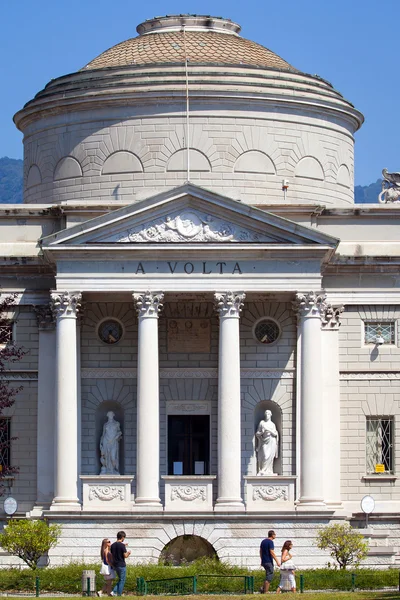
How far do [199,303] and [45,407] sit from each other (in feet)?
21.5

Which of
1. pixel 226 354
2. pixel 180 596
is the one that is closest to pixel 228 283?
pixel 226 354

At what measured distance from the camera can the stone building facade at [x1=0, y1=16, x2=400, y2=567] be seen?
65438mm

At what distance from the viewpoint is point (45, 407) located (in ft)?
227

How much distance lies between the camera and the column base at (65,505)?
64750 millimetres

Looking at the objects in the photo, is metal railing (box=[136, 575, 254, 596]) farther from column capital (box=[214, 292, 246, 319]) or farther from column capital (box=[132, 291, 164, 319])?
column capital (box=[132, 291, 164, 319])

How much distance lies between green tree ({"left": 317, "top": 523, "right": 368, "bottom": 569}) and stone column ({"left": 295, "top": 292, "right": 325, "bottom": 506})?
2.53 m

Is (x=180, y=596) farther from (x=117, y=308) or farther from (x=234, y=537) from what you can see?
(x=117, y=308)

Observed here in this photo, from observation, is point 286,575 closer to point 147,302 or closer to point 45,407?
point 147,302

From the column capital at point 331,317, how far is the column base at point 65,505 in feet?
36.6

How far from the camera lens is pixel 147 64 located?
72938 millimetres

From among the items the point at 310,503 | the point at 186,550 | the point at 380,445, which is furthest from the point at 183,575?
the point at 380,445

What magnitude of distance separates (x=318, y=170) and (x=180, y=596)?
81.9 feet

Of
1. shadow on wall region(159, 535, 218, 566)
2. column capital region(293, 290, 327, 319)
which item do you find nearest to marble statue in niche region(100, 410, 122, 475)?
shadow on wall region(159, 535, 218, 566)

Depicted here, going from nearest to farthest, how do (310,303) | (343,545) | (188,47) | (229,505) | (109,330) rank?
1. (343,545)
2. (229,505)
3. (310,303)
4. (109,330)
5. (188,47)
